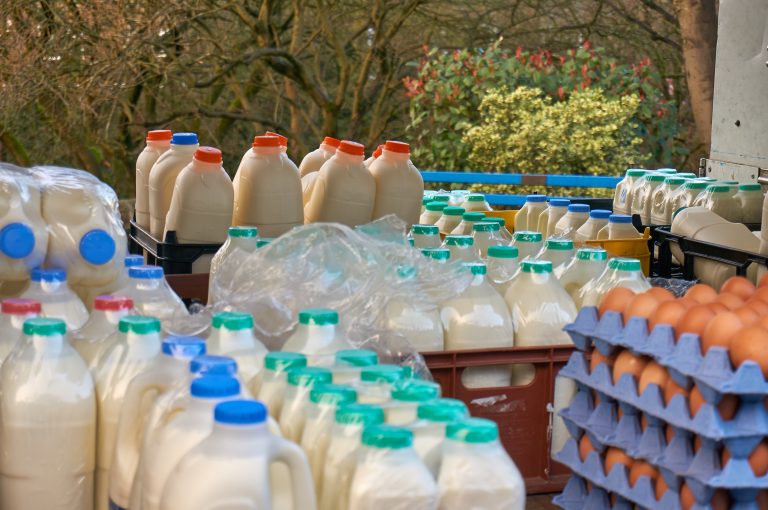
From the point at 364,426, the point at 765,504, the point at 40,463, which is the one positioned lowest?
the point at 765,504

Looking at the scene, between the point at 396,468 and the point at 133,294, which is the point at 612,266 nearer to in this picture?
the point at 133,294

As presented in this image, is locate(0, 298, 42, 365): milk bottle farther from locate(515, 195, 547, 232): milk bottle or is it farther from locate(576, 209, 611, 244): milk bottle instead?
locate(515, 195, 547, 232): milk bottle

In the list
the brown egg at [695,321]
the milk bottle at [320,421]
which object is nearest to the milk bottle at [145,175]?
the brown egg at [695,321]

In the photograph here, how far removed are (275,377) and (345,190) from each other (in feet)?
6.00

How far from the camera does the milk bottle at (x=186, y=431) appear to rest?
6.20ft

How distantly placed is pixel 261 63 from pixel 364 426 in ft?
28.4

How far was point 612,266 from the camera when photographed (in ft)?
10.6

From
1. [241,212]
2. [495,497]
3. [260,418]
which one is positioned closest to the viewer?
[260,418]

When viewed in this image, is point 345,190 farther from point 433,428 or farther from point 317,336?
point 433,428

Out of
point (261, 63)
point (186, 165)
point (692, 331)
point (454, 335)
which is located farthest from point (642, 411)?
point (261, 63)

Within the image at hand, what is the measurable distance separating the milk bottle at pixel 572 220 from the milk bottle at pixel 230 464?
2.68m

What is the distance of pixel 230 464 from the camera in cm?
173

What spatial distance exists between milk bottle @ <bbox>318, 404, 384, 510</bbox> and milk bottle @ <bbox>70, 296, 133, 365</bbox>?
662mm

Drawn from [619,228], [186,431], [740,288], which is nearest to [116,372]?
[186,431]
